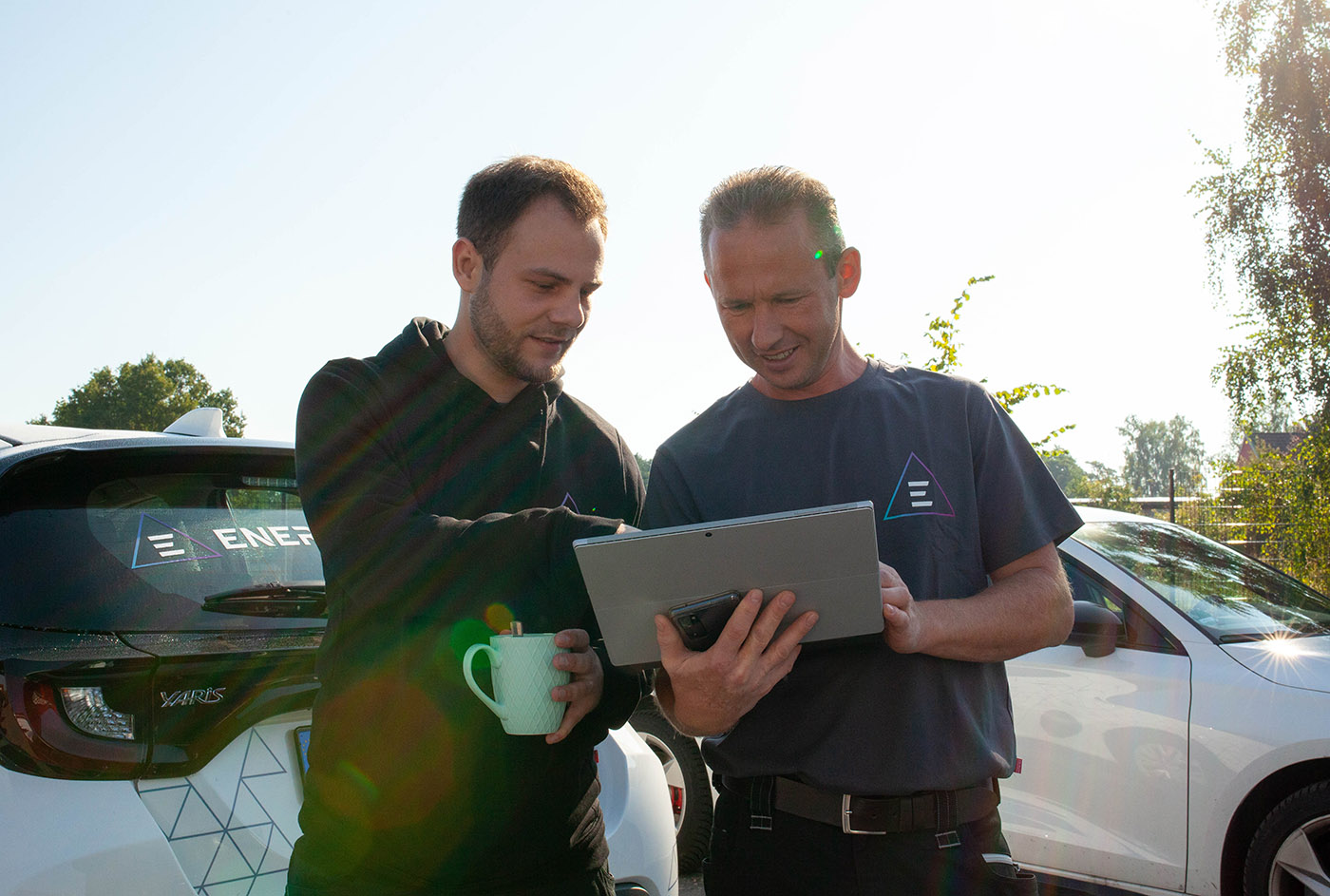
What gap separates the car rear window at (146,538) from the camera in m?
1.92

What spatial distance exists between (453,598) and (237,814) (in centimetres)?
67

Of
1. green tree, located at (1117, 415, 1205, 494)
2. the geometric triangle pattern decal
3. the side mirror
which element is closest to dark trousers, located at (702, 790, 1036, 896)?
the geometric triangle pattern decal

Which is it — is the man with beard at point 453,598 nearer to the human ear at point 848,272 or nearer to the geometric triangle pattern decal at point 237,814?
the geometric triangle pattern decal at point 237,814

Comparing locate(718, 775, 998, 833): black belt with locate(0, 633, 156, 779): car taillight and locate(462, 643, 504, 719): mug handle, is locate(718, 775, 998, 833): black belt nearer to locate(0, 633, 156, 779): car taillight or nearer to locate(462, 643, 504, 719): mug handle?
locate(462, 643, 504, 719): mug handle

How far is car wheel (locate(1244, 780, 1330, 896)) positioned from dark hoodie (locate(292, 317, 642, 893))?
300 cm

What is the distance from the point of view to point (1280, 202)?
16.2 metres

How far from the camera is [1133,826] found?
3758 millimetres

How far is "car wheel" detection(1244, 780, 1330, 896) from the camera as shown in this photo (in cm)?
349

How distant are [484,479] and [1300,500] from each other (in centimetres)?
1161

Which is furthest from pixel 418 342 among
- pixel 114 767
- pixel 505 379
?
pixel 114 767

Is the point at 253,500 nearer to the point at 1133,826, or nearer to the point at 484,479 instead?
the point at 484,479

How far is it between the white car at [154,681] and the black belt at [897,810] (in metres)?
0.68

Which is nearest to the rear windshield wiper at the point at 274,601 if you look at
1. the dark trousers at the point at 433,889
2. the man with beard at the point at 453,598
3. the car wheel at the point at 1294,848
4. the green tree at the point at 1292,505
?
the man with beard at the point at 453,598

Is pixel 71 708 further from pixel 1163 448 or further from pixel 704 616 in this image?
pixel 1163 448
